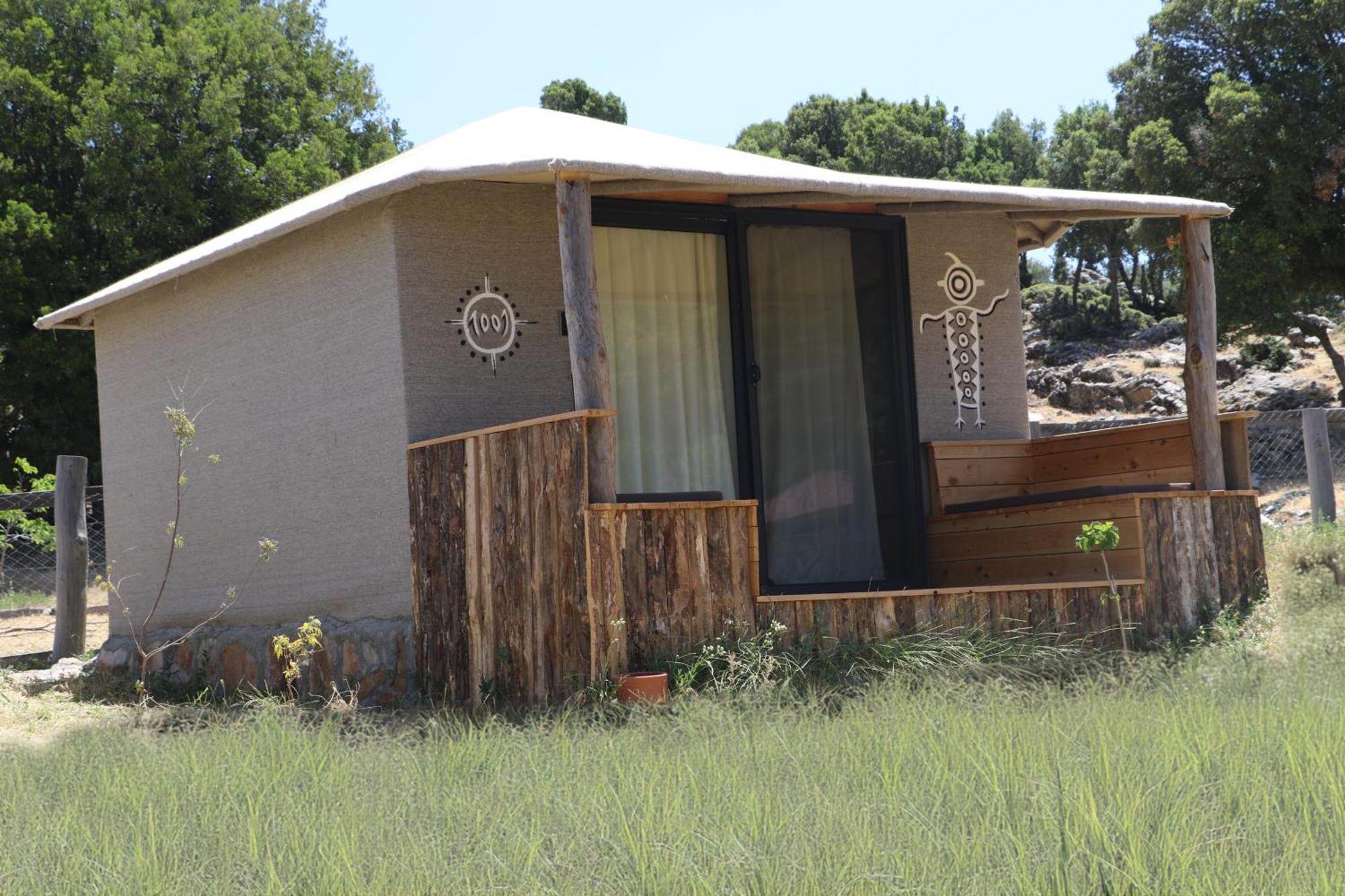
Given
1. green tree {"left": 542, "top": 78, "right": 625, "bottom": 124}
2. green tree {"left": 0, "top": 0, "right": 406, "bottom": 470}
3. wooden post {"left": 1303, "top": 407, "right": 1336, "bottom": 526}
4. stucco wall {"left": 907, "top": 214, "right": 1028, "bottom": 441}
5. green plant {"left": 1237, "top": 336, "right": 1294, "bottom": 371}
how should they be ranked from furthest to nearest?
green tree {"left": 542, "top": 78, "right": 625, "bottom": 124}, green plant {"left": 1237, "top": 336, "right": 1294, "bottom": 371}, green tree {"left": 0, "top": 0, "right": 406, "bottom": 470}, wooden post {"left": 1303, "top": 407, "right": 1336, "bottom": 526}, stucco wall {"left": 907, "top": 214, "right": 1028, "bottom": 441}

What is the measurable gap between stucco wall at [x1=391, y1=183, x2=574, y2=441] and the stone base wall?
1.13 m

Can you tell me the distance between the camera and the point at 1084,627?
6.90 metres

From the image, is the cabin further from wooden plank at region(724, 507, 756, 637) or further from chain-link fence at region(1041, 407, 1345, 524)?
chain-link fence at region(1041, 407, 1345, 524)

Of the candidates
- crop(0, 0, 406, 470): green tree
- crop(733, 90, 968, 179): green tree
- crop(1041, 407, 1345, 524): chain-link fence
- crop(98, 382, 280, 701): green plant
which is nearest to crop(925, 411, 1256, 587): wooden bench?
crop(98, 382, 280, 701): green plant

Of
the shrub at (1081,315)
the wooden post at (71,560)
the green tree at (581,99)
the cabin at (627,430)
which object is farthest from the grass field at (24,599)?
the green tree at (581,99)

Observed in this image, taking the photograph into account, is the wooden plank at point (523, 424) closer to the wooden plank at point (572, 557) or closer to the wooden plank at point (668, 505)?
the wooden plank at point (572, 557)

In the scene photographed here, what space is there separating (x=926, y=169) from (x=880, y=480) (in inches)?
1537

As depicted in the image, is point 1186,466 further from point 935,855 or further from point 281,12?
point 281,12

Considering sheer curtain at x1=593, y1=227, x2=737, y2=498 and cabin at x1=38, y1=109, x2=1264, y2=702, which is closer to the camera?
cabin at x1=38, y1=109, x2=1264, y2=702

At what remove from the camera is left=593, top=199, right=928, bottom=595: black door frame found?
7.59 metres

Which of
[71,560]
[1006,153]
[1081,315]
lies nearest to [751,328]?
[71,560]

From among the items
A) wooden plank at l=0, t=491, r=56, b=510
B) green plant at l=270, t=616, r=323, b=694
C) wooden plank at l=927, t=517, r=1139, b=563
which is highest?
wooden plank at l=0, t=491, r=56, b=510

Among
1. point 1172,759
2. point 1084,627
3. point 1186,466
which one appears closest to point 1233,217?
point 1186,466

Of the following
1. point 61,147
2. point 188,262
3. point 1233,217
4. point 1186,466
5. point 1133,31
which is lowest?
point 1186,466
